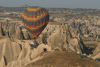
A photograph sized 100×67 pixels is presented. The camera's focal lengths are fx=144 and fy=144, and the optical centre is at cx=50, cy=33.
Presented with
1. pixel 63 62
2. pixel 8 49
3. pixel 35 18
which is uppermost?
pixel 35 18

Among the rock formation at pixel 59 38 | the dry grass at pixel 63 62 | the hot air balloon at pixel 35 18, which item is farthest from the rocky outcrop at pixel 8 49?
the dry grass at pixel 63 62

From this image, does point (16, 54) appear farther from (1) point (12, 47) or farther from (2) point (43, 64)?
(2) point (43, 64)

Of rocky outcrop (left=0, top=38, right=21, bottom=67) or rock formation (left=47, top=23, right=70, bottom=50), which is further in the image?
rock formation (left=47, top=23, right=70, bottom=50)

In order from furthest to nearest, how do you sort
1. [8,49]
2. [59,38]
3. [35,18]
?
[59,38] < [8,49] < [35,18]

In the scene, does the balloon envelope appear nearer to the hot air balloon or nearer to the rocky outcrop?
the hot air balloon

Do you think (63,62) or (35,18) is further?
(35,18)

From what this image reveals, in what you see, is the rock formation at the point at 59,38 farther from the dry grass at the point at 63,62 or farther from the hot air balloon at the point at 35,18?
the dry grass at the point at 63,62

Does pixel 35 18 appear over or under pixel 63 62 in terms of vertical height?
over

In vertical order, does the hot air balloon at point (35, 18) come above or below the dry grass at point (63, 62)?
above

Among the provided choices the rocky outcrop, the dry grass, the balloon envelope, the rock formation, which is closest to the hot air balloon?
the balloon envelope

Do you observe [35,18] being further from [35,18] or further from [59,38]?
[59,38]

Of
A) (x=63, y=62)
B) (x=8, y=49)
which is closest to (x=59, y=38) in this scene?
(x=8, y=49)
